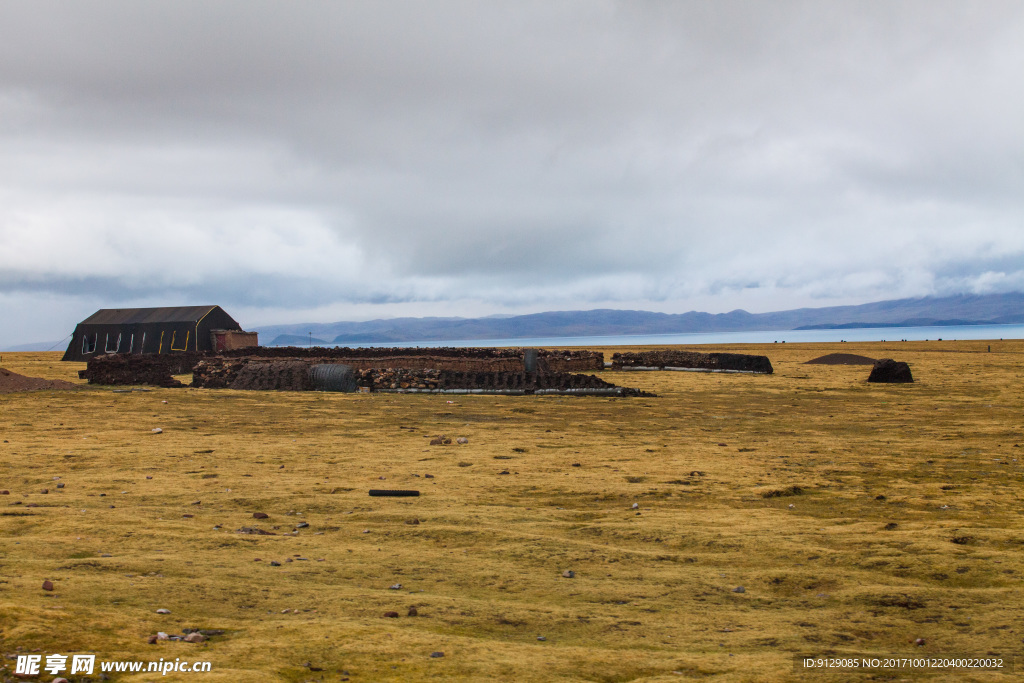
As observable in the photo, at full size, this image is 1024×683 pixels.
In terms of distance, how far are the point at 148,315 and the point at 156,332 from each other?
8.69 feet

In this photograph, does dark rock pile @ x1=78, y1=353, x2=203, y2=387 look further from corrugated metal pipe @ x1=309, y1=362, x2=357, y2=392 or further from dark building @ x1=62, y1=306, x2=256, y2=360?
dark building @ x1=62, y1=306, x2=256, y2=360

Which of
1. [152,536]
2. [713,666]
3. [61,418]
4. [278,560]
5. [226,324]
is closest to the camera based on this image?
[713,666]

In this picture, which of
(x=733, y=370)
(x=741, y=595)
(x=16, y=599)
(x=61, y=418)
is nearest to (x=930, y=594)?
(x=741, y=595)

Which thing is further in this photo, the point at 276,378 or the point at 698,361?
the point at 698,361

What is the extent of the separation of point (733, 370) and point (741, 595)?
31.2 metres

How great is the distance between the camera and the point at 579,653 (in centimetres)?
395

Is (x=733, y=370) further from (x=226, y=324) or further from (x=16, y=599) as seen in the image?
(x=226, y=324)

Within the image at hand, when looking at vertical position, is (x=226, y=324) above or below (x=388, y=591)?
above

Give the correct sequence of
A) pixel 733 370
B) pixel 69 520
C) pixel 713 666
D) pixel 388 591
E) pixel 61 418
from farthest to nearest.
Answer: pixel 733 370 < pixel 61 418 < pixel 69 520 < pixel 388 591 < pixel 713 666

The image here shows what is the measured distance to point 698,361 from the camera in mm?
36906

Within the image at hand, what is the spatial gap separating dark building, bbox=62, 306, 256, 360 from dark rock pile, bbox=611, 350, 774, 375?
3003cm

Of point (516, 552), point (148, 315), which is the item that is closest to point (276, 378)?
point (516, 552)

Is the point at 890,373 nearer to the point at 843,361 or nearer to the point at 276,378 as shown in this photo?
the point at 843,361

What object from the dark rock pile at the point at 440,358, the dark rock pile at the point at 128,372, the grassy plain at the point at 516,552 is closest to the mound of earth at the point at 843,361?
the dark rock pile at the point at 440,358
